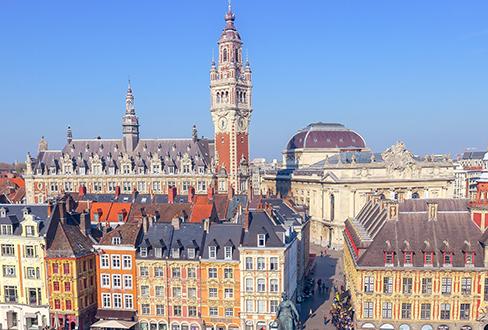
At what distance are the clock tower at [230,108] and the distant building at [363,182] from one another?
20.8 meters

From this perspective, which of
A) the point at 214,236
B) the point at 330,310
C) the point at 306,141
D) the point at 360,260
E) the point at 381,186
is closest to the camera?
the point at 360,260

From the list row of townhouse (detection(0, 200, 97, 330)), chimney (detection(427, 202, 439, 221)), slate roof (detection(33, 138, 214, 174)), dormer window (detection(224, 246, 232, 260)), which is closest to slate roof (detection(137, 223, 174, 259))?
dormer window (detection(224, 246, 232, 260))

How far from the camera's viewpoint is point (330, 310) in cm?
5734

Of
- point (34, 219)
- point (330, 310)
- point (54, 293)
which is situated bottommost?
point (330, 310)

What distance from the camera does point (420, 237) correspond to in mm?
48656

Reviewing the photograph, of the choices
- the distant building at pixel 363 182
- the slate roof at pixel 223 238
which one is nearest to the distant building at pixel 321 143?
the distant building at pixel 363 182

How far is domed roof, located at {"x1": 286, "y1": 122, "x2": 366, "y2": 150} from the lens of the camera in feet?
469

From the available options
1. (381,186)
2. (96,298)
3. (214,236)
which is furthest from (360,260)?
(381,186)

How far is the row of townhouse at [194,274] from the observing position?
4916 centimetres

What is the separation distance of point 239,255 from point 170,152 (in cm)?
6121

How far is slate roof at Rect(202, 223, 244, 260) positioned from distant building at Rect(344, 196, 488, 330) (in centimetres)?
1331

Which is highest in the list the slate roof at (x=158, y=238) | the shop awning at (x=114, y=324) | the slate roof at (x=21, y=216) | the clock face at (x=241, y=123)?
the clock face at (x=241, y=123)

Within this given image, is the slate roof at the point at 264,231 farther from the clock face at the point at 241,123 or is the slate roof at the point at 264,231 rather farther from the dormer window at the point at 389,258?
the clock face at the point at 241,123

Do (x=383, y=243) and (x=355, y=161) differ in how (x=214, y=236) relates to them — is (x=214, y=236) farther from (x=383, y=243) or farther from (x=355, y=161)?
(x=355, y=161)
